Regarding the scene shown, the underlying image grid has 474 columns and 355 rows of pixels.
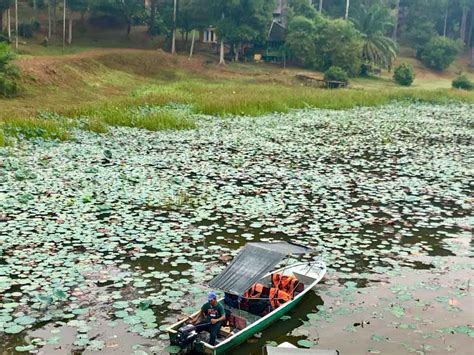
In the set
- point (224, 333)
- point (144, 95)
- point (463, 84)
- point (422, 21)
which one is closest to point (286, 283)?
point (224, 333)

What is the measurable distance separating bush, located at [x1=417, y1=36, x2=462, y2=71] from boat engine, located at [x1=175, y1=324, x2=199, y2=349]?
53.9 m

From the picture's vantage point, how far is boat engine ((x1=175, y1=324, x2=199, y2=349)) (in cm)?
581

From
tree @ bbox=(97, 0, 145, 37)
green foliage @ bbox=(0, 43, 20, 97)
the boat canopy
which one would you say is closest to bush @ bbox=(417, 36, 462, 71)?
tree @ bbox=(97, 0, 145, 37)

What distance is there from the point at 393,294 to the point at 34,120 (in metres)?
14.4

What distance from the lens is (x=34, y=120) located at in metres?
18.1

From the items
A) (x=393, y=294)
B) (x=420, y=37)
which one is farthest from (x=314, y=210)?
(x=420, y=37)

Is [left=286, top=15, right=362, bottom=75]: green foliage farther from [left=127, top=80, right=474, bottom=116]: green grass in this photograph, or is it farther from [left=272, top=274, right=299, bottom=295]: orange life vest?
[left=272, top=274, right=299, bottom=295]: orange life vest

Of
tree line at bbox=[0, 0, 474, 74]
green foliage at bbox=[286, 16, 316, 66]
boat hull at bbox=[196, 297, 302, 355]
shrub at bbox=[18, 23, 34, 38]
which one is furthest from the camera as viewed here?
green foliage at bbox=[286, 16, 316, 66]

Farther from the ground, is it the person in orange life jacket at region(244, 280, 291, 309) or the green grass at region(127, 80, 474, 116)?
the green grass at region(127, 80, 474, 116)

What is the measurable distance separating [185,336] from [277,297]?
1580 millimetres

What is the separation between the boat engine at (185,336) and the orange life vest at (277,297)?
4.47 ft

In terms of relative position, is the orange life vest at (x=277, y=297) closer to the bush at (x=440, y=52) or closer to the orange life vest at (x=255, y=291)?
the orange life vest at (x=255, y=291)

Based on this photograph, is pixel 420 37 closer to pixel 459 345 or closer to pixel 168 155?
pixel 168 155

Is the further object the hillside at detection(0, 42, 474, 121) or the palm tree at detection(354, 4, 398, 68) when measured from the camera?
the palm tree at detection(354, 4, 398, 68)
